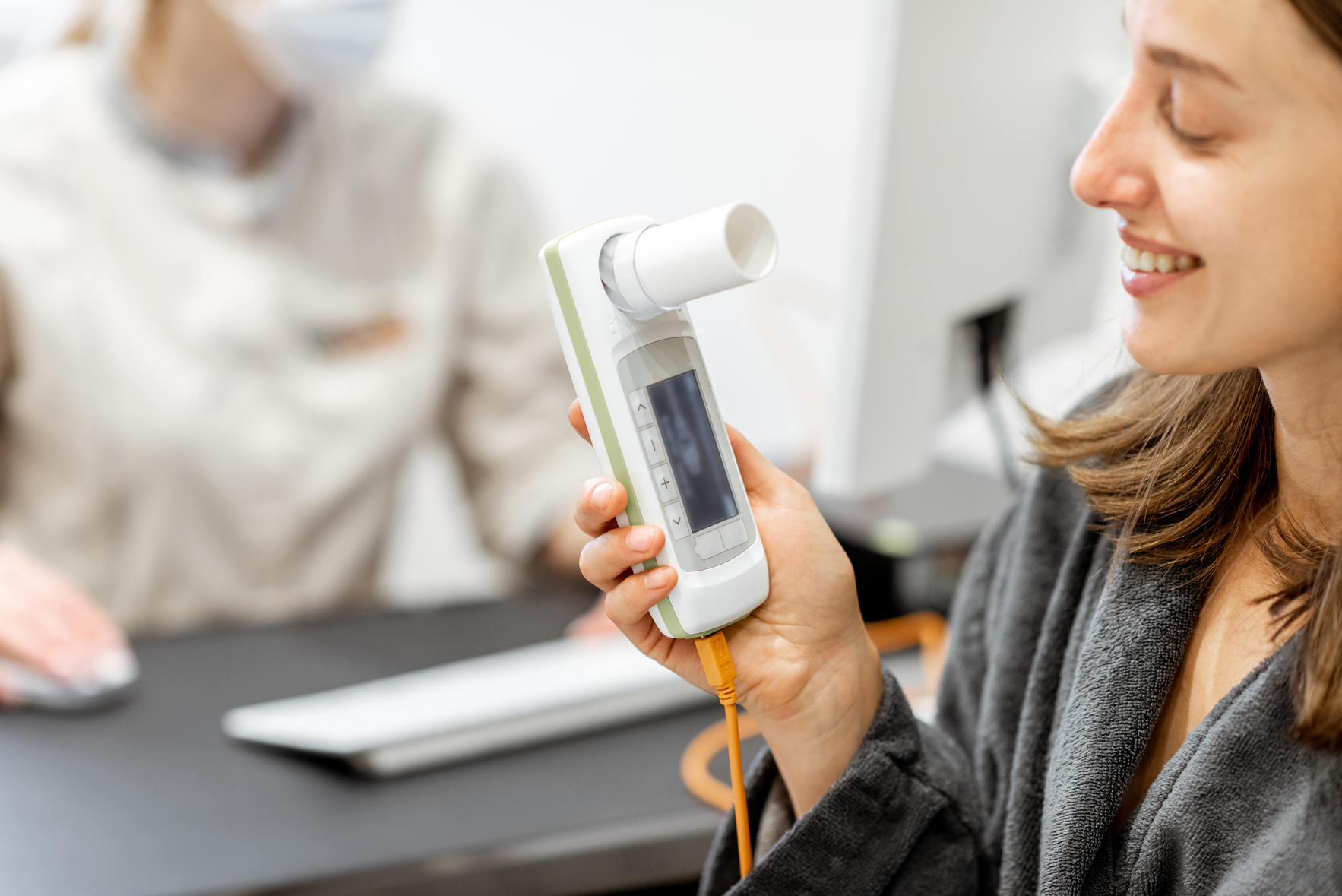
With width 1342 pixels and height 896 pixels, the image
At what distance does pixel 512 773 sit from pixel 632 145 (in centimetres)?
131

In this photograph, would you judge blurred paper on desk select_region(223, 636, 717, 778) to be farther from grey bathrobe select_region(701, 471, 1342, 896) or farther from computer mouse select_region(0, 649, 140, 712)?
grey bathrobe select_region(701, 471, 1342, 896)

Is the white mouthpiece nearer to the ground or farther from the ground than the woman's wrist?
farther from the ground

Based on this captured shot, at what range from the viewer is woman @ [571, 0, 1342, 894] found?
0.42 metres

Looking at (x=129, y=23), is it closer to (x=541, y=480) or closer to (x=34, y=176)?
(x=34, y=176)

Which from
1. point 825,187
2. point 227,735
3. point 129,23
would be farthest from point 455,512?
point 227,735

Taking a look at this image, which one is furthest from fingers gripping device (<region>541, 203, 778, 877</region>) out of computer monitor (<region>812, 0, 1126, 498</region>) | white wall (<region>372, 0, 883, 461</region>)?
white wall (<region>372, 0, 883, 461</region>)

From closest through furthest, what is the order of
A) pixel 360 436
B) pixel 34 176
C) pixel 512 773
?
1. pixel 512 773
2. pixel 34 176
3. pixel 360 436

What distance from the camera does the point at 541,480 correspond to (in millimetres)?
1325

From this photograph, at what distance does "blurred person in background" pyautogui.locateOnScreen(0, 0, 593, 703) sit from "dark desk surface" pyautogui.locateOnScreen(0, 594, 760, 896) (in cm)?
37

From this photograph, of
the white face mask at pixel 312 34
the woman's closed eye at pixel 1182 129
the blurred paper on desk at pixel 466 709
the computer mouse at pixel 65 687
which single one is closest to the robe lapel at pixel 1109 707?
the woman's closed eye at pixel 1182 129

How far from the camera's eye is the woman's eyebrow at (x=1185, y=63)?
0.42 meters

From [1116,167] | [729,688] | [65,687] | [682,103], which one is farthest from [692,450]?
[682,103]

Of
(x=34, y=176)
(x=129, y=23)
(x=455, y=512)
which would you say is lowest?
(x=455, y=512)

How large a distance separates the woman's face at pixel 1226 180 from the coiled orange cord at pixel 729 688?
247mm
